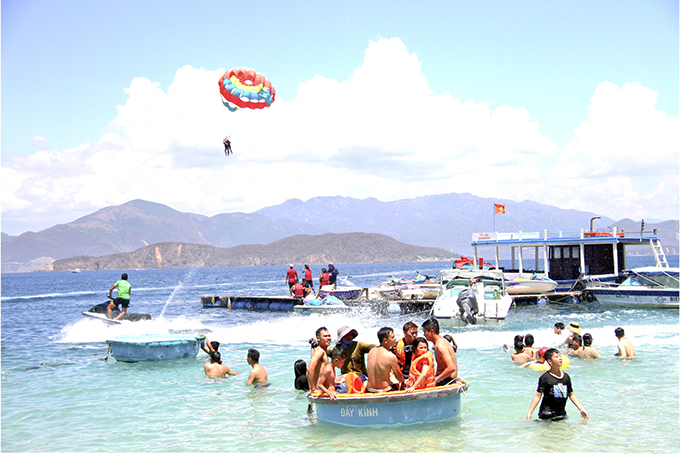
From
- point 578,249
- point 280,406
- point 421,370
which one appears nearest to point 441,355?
point 421,370

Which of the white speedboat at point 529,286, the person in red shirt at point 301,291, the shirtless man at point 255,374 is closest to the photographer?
the shirtless man at point 255,374

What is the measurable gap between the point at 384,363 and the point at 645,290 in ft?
79.2

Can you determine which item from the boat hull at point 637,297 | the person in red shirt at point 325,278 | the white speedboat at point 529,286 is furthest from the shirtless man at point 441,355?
the white speedboat at point 529,286

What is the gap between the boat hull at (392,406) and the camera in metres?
8.73

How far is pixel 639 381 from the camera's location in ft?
40.9

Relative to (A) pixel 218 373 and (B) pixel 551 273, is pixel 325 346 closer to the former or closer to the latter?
(A) pixel 218 373

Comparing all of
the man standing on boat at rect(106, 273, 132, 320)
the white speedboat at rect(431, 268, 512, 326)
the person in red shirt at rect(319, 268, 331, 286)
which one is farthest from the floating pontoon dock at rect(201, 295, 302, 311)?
the man standing on boat at rect(106, 273, 132, 320)

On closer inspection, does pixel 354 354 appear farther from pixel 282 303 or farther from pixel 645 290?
pixel 282 303

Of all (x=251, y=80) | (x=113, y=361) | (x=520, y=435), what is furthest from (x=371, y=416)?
(x=251, y=80)

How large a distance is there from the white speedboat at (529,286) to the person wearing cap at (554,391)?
78.8 feet

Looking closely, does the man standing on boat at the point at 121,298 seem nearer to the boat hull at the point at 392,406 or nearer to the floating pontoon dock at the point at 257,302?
the floating pontoon dock at the point at 257,302

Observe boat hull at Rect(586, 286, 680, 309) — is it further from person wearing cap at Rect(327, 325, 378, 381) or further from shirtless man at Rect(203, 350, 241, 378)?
person wearing cap at Rect(327, 325, 378, 381)

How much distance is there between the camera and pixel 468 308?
22.0 metres

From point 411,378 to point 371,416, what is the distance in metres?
0.88
